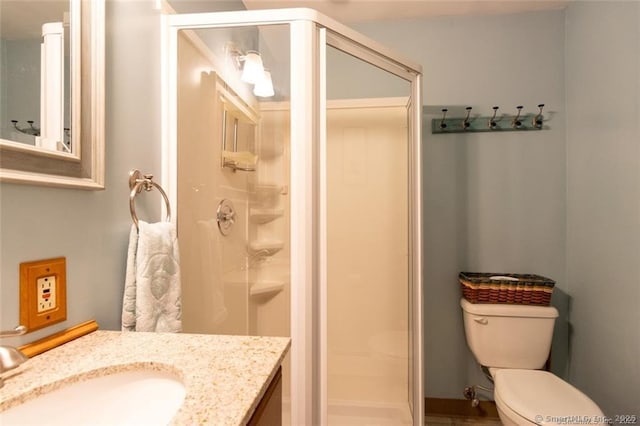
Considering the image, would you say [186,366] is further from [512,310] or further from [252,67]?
[512,310]

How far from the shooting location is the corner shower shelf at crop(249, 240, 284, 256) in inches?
48.7

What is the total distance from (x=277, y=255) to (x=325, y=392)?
1.82 feet

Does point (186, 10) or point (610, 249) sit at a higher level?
point (186, 10)

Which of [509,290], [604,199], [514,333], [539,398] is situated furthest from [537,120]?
[539,398]

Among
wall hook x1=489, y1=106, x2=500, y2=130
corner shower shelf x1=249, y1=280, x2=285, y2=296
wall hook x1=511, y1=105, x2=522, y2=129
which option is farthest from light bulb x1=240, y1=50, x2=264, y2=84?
wall hook x1=511, y1=105, x2=522, y2=129

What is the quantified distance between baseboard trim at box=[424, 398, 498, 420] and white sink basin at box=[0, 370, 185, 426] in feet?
6.09

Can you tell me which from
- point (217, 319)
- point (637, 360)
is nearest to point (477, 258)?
point (637, 360)

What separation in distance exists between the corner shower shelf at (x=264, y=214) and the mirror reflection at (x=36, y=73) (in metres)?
0.63

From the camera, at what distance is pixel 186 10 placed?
4.45 feet

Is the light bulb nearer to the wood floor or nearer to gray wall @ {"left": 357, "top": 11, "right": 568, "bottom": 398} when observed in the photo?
gray wall @ {"left": 357, "top": 11, "right": 568, "bottom": 398}

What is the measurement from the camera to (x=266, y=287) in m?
1.25

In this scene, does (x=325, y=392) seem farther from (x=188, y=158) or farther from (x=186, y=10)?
(x=186, y=10)

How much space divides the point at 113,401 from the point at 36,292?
276 mm

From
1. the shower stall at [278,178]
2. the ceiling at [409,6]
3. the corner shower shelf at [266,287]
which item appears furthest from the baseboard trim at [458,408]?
the ceiling at [409,6]
